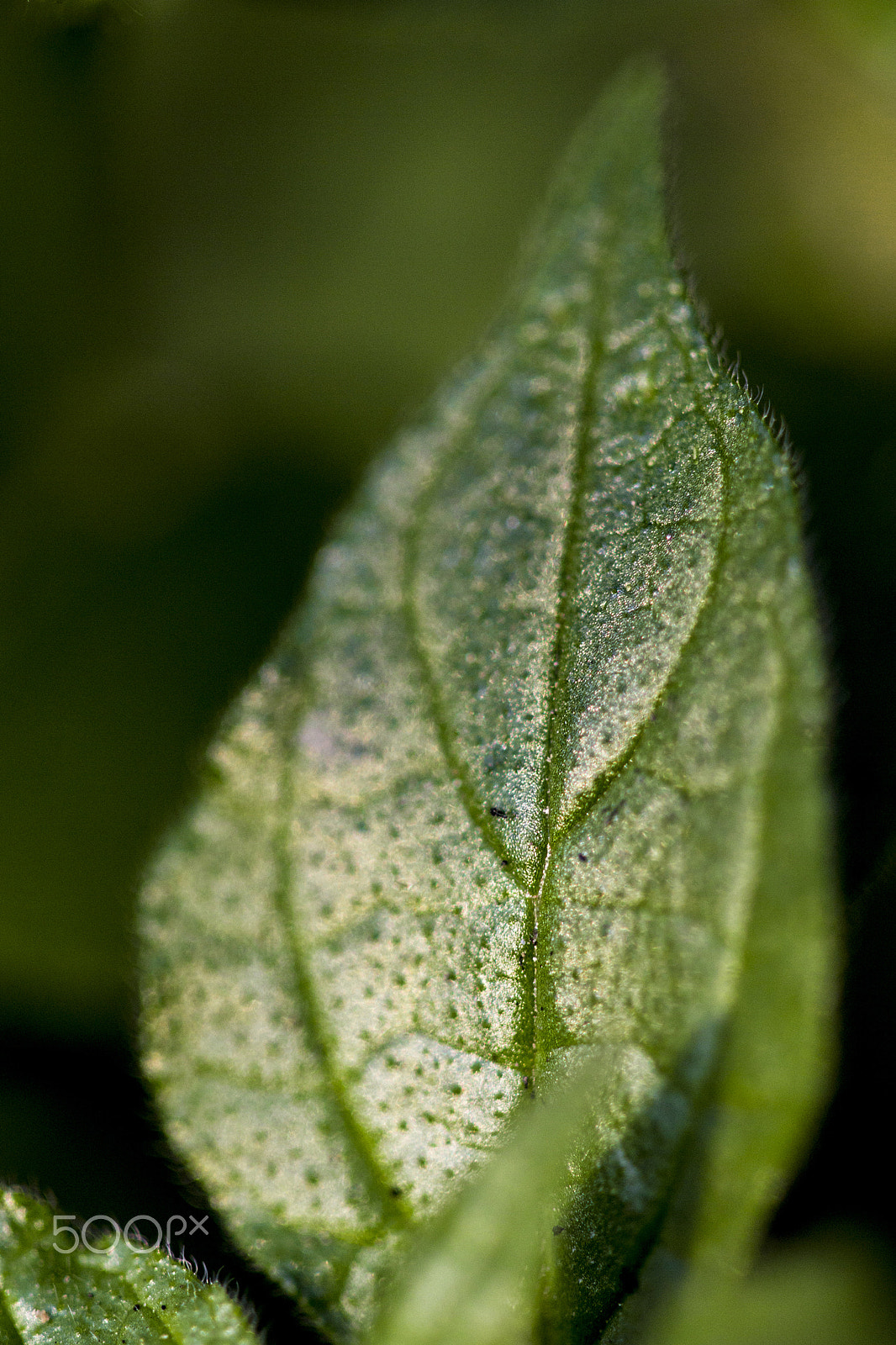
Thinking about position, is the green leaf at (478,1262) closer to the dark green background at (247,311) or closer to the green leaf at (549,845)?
the green leaf at (549,845)

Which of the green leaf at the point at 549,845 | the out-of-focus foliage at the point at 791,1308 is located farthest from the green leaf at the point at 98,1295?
the out-of-focus foliage at the point at 791,1308

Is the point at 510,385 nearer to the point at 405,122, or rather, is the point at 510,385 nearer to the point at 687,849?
the point at 687,849

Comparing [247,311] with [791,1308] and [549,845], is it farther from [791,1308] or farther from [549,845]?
[791,1308]

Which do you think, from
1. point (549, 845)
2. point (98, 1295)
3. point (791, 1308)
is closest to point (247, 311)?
point (549, 845)

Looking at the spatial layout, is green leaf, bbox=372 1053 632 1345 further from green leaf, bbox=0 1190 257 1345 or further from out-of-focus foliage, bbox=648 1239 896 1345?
green leaf, bbox=0 1190 257 1345

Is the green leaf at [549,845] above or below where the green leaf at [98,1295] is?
above

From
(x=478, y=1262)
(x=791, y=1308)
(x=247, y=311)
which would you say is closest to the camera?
(x=478, y=1262)

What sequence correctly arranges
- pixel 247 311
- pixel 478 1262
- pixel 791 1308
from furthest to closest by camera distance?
pixel 247 311
pixel 791 1308
pixel 478 1262
